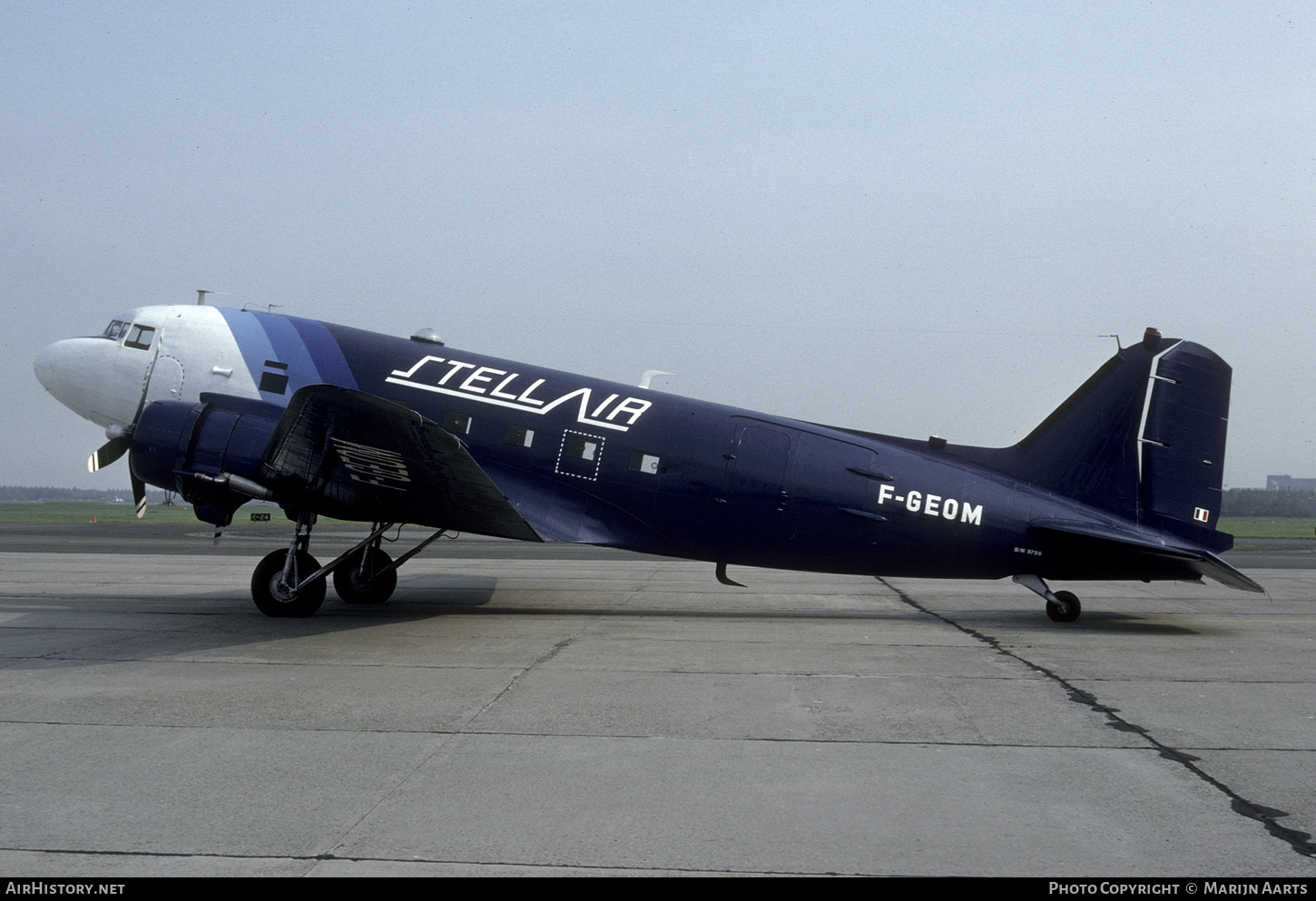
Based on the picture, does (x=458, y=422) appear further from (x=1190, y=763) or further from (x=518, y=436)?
(x=1190, y=763)

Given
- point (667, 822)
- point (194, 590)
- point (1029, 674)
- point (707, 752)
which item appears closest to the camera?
point (667, 822)

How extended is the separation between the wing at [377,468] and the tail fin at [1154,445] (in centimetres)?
800

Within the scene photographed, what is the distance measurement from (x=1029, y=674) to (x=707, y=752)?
4.66 meters

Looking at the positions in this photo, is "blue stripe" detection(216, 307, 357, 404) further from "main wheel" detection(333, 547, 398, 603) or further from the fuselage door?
the fuselage door

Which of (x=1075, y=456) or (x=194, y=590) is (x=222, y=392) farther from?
(x=1075, y=456)

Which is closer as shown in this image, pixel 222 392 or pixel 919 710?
pixel 919 710

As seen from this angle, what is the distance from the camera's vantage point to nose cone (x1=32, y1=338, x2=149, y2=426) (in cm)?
1452

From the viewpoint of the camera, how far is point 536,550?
3177 cm

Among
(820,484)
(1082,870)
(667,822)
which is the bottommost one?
(667,822)

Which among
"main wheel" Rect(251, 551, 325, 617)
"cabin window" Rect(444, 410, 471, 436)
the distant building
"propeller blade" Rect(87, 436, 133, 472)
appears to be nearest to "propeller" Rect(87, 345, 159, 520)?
"propeller blade" Rect(87, 436, 133, 472)

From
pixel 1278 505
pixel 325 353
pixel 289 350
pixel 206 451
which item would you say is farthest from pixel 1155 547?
pixel 1278 505

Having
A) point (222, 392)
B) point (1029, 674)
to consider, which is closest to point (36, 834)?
point (1029, 674)

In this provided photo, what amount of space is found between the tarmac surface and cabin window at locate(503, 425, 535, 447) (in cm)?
267

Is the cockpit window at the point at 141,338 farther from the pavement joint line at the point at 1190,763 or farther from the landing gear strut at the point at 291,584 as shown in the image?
the pavement joint line at the point at 1190,763
